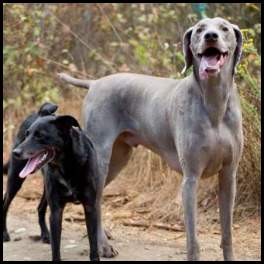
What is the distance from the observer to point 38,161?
5.71 metres

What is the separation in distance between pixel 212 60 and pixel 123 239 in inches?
102

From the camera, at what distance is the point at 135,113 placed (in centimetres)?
662

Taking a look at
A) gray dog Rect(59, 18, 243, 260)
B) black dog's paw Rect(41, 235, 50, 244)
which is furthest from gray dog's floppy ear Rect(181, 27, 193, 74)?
black dog's paw Rect(41, 235, 50, 244)

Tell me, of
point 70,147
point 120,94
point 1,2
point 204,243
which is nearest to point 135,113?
point 120,94

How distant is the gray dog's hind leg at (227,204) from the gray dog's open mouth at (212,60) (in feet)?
2.98

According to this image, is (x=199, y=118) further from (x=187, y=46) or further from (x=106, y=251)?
(x=106, y=251)

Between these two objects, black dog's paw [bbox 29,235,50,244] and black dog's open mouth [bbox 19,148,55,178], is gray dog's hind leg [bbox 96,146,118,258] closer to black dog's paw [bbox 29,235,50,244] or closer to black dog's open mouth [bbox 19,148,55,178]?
black dog's paw [bbox 29,235,50,244]

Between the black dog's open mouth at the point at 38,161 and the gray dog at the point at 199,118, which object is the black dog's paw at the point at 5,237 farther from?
the black dog's open mouth at the point at 38,161

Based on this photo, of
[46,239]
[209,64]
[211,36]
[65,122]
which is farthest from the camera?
[46,239]

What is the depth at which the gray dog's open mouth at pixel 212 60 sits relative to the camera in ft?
17.6

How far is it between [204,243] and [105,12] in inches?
198

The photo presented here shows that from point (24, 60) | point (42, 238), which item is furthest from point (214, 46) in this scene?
point (24, 60)

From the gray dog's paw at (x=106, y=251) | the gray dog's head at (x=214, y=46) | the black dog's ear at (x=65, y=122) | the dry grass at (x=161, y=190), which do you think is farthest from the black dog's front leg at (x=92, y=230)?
the dry grass at (x=161, y=190)

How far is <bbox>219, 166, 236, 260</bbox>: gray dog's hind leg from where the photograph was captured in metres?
5.89
